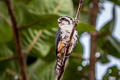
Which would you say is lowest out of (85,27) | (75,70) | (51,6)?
(75,70)

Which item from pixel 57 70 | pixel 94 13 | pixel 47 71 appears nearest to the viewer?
pixel 57 70

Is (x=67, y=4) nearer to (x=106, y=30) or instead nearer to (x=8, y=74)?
(x=106, y=30)

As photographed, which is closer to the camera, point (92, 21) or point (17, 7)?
point (92, 21)

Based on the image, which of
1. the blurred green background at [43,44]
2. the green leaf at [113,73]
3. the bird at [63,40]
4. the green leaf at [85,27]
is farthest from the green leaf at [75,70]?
the bird at [63,40]

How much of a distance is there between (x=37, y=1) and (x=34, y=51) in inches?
6.0

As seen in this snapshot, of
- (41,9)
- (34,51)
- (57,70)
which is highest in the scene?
(57,70)

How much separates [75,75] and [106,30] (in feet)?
0.60

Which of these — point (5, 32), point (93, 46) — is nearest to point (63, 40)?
point (93, 46)

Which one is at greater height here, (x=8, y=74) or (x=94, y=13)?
(x=94, y=13)

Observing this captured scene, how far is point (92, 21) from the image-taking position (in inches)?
28.7

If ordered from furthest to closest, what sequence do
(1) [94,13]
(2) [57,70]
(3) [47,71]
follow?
1. (3) [47,71]
2. (1) [94,13]
3. (2) [57,70]

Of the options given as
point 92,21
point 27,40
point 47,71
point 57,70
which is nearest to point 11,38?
point 27,40

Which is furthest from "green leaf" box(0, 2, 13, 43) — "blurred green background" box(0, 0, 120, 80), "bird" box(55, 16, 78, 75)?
"bird" box(55, 16, 78, 75)

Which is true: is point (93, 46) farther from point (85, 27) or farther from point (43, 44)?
point (85, 27)
